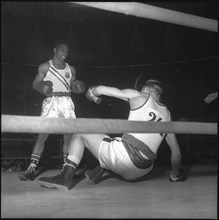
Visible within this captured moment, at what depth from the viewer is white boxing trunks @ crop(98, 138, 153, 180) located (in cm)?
228

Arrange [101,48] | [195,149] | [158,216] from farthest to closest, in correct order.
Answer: [101,48]
[195,149]
[158,216]

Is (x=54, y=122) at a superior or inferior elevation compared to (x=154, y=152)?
inferior

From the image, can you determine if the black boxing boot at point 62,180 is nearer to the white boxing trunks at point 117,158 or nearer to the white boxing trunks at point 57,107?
the white boxing trunks at point 117,158

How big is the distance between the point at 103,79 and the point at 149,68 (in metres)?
0.95

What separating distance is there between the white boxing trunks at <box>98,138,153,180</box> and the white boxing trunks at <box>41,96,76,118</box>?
3.02ft

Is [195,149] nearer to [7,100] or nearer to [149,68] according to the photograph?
[149,68]

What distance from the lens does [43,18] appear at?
20.0 feet

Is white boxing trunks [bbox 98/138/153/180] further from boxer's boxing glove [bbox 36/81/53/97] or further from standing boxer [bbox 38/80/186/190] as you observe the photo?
boxer's boxing glove [bbox 36/81/53/97]

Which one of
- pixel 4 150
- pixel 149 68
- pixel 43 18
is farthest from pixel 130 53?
pixel 4 150

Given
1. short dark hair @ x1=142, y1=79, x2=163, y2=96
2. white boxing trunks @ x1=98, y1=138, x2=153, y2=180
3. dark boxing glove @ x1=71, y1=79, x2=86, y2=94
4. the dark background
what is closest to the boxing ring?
white boxing trunks @ x1=98, y1=138, x2=153, y2=180

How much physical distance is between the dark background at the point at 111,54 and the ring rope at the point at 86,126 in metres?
4.47

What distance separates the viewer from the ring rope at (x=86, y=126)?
0.99 meters

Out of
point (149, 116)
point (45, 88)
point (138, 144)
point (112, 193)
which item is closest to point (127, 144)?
point (138, 144)

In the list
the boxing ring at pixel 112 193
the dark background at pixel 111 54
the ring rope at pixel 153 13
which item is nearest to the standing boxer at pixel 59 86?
the boxing ring at pixel 112 193
